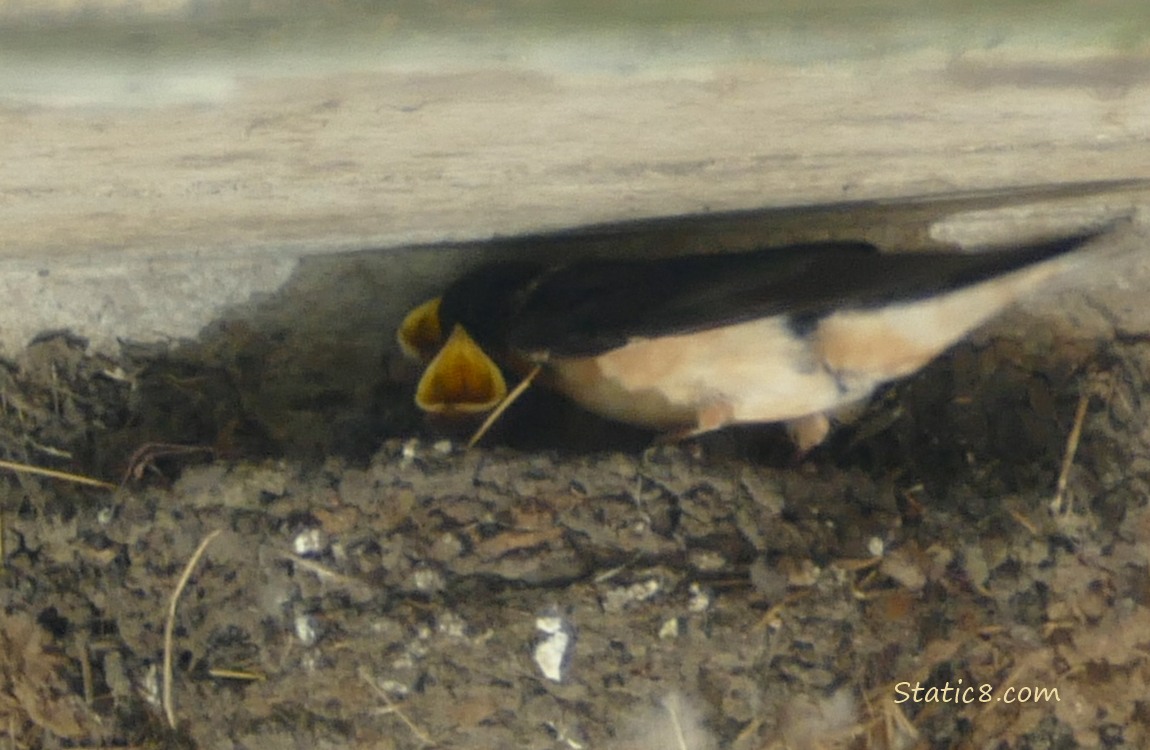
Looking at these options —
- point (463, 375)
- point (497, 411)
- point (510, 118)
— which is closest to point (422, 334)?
point (463, 375)

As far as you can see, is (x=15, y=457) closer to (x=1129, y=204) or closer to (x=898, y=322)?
(x=898, y=322)

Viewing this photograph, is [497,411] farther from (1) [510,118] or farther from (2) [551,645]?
(1) [510,118]

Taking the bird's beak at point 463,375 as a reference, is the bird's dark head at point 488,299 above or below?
above

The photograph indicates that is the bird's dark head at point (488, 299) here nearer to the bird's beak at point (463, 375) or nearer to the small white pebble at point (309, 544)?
the bird's beak at point (463, 375)

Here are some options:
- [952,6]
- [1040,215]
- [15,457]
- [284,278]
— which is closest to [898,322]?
[1040,215]

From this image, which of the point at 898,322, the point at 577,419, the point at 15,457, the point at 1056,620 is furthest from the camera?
the point at 577,419

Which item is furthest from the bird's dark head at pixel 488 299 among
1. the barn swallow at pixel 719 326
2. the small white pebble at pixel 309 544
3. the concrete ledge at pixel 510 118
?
the small white pebble at pixel 309 544

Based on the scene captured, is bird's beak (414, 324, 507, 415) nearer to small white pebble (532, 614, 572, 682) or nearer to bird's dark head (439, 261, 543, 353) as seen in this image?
bird's dark head (439, 261, 543, 353)
